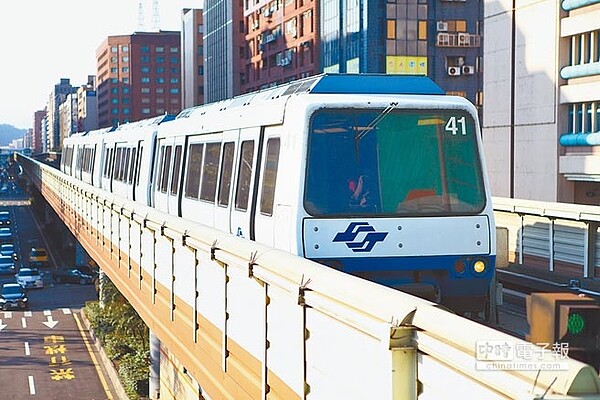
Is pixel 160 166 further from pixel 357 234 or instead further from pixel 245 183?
pixel 357 234

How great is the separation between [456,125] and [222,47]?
293 feet

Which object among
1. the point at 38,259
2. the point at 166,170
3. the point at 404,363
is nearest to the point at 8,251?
the point at 38,259

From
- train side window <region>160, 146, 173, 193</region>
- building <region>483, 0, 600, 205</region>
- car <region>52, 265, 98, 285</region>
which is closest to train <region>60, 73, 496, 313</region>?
train side window <region>160, 146, 173, 193</region>

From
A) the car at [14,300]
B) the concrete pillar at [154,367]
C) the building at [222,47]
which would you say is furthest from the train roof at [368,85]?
the building at [222,47]

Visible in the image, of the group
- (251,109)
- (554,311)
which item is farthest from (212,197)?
(554,311)

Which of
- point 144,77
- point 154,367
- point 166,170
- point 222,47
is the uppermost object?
point 144,77

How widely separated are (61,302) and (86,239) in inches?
1041

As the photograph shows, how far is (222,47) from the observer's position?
322ft

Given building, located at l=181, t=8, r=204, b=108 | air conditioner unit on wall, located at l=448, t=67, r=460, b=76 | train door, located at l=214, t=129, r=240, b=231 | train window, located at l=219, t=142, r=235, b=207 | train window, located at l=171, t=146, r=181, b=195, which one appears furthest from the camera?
building, located at l=181, t=8, r=204, b=108

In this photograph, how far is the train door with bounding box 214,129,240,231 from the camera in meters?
12.5

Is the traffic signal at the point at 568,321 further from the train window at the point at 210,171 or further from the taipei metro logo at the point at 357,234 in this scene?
the train window at the point at 210,171

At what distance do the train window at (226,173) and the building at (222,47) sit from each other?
266 feet

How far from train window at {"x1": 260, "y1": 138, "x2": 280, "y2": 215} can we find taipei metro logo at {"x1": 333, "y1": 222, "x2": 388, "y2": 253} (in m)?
1.02

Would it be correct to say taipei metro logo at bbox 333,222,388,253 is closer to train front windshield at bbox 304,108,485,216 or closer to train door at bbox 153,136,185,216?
train front windshield at bbox 304,108,485,216
